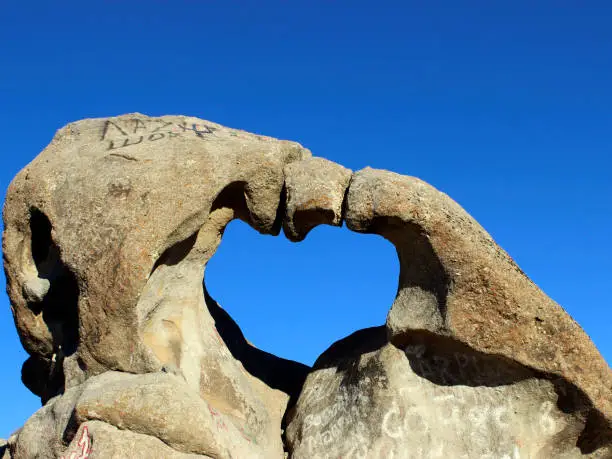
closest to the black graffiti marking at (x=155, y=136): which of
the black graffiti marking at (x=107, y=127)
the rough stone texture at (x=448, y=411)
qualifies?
the black graffiti marking at (x=107, y=127)

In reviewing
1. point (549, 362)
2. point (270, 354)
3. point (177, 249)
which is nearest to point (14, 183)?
point (177, 249)

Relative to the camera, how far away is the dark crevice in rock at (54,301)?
26.2 ft

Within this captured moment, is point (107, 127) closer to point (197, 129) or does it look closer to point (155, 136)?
point (155, 136)

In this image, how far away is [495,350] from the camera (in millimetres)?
7473

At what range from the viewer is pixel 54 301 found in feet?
26.8

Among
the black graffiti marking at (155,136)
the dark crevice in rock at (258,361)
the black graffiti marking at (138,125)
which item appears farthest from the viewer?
the dark crevice in rock at (258,361)

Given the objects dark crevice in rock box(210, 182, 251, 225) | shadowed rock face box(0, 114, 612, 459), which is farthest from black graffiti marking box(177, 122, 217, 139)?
dark crevice in rock box(210, 182, 251, 225)

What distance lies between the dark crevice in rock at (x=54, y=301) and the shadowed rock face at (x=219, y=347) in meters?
0.02

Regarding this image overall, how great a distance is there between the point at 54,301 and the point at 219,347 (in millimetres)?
1588

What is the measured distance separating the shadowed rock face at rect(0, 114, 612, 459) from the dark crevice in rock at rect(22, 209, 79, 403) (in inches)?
0.8

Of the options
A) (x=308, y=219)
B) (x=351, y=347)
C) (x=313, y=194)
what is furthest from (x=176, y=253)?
(x=351, y=347)

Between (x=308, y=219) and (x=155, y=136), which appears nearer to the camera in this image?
(x=308, y=219)

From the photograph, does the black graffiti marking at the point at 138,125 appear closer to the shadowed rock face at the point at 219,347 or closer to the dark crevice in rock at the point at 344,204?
the shadowed rock face at the point at 219,347

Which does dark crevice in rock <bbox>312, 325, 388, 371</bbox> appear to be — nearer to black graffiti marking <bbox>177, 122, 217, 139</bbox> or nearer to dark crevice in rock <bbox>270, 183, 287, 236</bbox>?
dark crevice in rock <bbox>270, 183, 287, 236</bbox>
